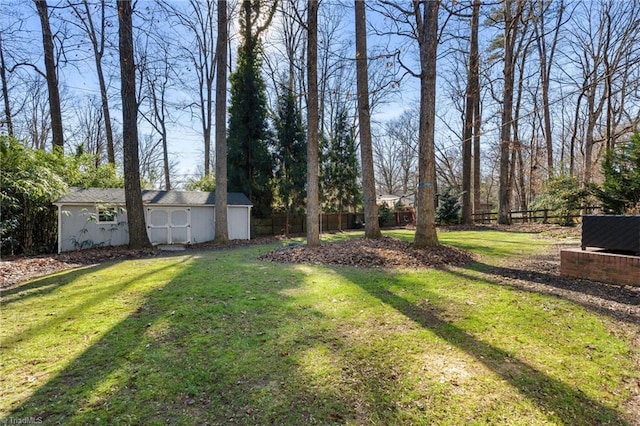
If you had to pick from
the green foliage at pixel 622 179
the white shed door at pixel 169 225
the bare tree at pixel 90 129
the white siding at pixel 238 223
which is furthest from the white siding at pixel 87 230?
the green foliage at pixel 622 179

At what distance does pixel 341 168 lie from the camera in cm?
1981

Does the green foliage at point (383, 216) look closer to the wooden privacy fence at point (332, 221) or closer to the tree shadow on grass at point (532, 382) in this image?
the wooden privacy fence at point (332, 221)

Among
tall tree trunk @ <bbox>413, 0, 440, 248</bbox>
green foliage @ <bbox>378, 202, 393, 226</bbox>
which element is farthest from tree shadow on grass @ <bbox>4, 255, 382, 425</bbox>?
green foliage @ <bbox>378, 202, 393, 226</bbox>

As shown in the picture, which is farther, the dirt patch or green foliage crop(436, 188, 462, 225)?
green foliage crop(436, 188, 462, 225)

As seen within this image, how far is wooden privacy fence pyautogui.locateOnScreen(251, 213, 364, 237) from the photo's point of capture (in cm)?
A: 1582

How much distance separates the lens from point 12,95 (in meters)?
14.0

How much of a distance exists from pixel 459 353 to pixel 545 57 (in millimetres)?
23707

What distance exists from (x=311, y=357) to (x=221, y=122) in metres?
10.6

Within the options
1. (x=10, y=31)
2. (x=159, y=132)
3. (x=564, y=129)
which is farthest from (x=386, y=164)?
(x=10, y=31)

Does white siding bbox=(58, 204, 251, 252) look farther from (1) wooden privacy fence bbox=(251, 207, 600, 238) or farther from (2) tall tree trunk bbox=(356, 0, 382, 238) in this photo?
(2) tall tree trunk bbox=(356, 0, 382, 238)

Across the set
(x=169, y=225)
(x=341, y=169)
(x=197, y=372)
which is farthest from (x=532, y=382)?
(x=341, y=169)

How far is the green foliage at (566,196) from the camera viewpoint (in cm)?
1387

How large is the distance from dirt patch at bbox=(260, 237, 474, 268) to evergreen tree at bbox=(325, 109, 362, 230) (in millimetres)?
11889

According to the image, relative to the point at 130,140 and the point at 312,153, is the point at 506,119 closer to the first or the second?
the point at 312,153
